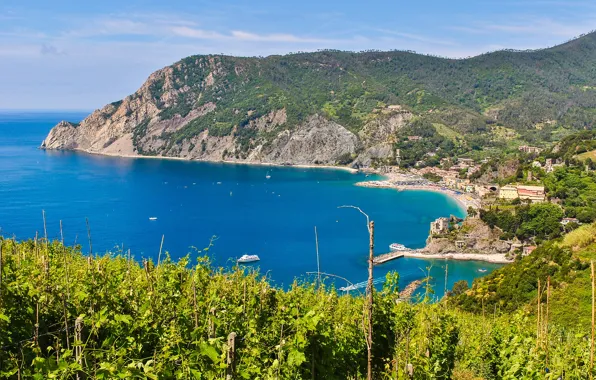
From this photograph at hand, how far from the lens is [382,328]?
659cm

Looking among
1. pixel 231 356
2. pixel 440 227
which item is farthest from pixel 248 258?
pixel 231 356

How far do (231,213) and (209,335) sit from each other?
58.7m

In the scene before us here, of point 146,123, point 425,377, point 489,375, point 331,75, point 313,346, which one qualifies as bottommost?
point 489,375

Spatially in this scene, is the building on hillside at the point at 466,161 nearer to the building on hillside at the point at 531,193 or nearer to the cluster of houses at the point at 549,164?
the cluster of houses at the point at 549,164

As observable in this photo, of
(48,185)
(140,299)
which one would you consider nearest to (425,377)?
(140,299)

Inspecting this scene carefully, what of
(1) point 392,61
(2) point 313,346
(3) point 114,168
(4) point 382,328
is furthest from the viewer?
(1) point 392,61

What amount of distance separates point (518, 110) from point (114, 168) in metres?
116

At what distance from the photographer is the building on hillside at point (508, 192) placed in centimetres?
5994

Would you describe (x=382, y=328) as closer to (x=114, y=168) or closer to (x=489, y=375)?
(x=489, y=375)

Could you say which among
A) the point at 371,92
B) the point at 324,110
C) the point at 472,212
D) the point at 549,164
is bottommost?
the point at 472,212

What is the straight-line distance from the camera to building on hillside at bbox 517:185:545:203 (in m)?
56.8

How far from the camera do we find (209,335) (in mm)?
4410

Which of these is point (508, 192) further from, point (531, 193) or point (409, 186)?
point (409, 186)

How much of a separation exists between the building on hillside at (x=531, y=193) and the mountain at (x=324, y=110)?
4528 centimetres
